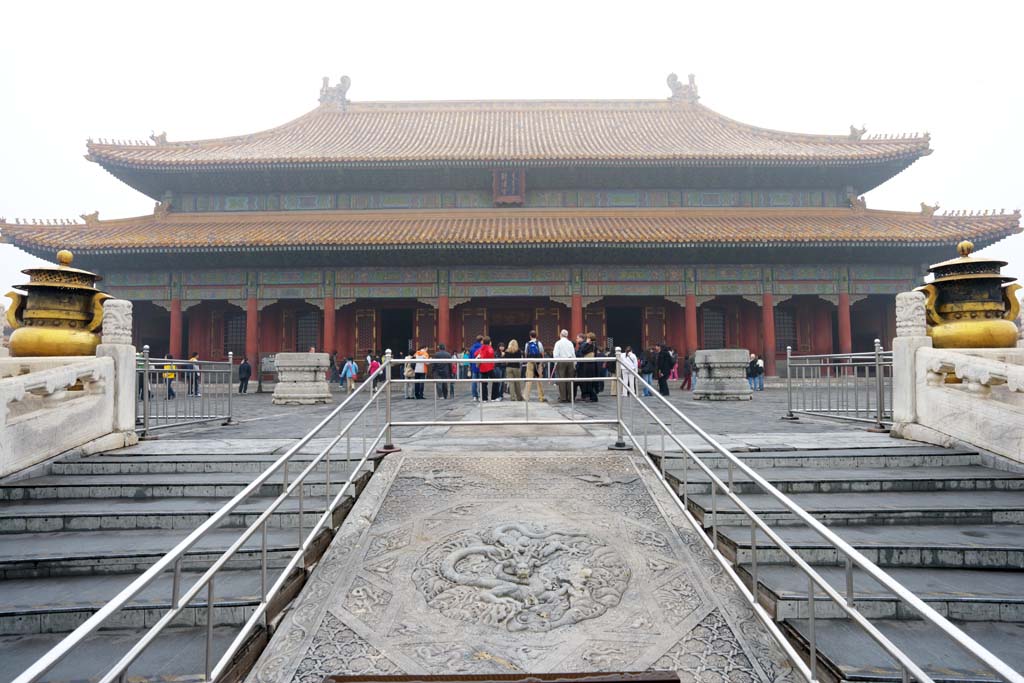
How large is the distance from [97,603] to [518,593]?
8.13ft

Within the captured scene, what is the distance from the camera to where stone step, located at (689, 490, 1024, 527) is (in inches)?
157

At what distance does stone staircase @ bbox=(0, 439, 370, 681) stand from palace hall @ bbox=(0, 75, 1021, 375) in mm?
12542

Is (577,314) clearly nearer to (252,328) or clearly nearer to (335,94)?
(252,328)

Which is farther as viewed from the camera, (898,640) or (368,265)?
(368,265)

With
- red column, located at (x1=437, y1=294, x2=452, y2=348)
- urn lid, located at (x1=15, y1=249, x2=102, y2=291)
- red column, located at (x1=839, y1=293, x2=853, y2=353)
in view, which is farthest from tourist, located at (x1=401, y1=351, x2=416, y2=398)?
red column, located at (x1=839, y1=293, x2=853, y2=353)

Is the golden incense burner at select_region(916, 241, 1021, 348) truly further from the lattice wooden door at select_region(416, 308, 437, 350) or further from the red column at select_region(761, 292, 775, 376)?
the lattice wooden door at select_region(416, 308, 437, 350)

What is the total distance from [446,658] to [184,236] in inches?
753

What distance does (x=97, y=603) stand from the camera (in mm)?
3174

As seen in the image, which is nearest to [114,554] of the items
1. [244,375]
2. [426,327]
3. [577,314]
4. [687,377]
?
[244,375]

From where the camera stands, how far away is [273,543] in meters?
3.73

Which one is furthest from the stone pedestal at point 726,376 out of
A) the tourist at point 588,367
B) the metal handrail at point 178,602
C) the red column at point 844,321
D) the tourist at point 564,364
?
the metal handrail at point 178,602

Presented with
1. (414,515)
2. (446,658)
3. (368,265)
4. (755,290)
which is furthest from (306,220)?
(446,658)

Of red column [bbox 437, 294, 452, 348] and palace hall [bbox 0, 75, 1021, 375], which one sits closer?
palace hall [bbox 0, 75, 1021, 375]

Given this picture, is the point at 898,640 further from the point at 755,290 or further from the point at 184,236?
the point at 184,236
